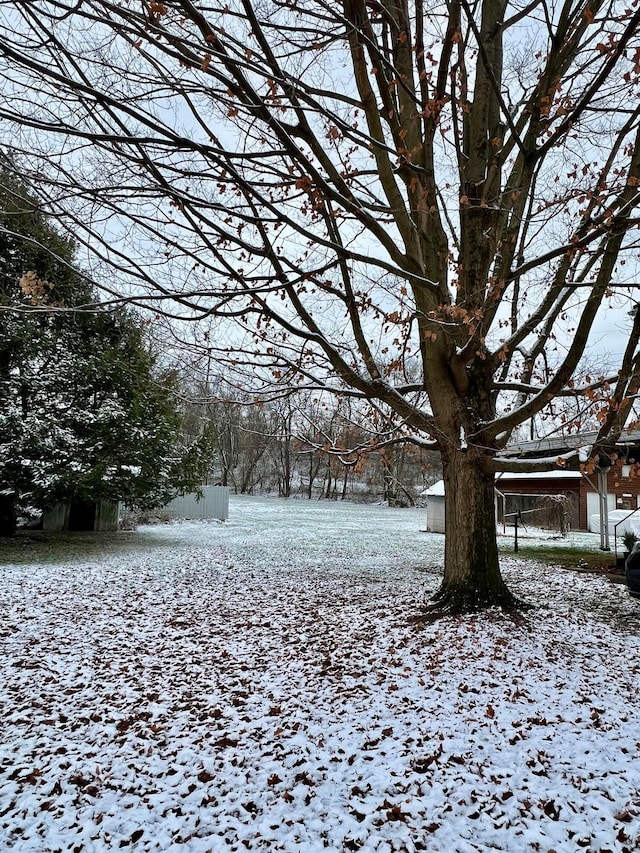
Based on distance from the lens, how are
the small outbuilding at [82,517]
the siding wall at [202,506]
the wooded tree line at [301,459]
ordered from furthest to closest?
the siding wall at [202,506] → the small outbuilding at [82,517] → the wooded tree line at [301,459]

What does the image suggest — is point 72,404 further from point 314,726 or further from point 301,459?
point 301,459

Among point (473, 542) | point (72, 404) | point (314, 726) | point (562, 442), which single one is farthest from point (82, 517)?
point (314, 726)

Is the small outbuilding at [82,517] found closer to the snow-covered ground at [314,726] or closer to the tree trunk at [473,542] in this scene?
the snow-covered ground at [314,726]

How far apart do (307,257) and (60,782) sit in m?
4.78

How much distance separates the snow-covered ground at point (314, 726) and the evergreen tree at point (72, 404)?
13.5ft

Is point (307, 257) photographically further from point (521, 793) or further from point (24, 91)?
point (521, 793)

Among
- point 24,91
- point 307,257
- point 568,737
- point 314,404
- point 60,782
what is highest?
point 24,91

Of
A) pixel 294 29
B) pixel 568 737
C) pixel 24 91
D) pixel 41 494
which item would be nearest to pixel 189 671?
pixel 568 737

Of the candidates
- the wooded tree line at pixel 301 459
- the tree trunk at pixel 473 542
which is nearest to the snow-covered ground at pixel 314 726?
the tree trunk at pixel 473 542

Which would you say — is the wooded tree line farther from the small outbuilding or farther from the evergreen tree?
the small outbuilding

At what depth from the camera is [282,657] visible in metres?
4.23

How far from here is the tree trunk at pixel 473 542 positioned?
16.8ft

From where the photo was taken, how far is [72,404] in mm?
10484

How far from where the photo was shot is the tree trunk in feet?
16.8
